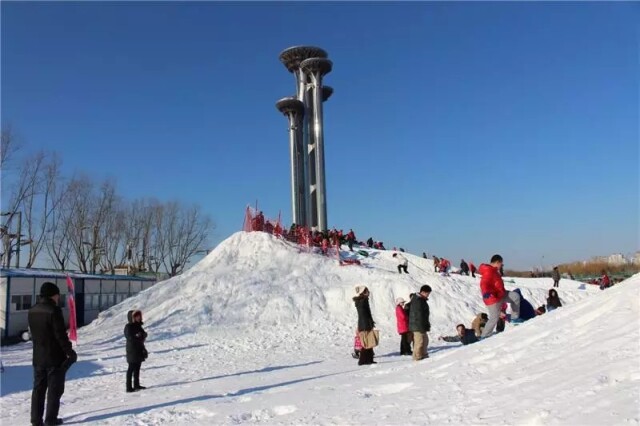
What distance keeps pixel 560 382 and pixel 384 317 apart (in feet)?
46.0

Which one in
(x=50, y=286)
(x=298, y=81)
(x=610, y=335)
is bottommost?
(x=610, y=335)

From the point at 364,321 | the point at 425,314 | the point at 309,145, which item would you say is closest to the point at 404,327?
the point at 364,321

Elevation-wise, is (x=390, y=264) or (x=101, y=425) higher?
(x=390, y=264)

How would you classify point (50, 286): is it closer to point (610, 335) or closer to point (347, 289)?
point (610, 335)

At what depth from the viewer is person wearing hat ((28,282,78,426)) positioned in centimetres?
601

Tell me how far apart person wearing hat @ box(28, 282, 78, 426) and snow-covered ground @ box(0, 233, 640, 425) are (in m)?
0.60

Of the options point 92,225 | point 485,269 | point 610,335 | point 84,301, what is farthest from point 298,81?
point 610,335

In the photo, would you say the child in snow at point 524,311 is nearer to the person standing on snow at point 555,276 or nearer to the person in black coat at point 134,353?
the person in black coat at point 134,353

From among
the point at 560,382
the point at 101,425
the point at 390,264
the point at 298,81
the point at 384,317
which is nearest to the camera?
the point at 560,382

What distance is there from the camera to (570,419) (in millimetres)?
3955

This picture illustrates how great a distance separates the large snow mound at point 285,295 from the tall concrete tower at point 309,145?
683 inches

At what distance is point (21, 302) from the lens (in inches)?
739

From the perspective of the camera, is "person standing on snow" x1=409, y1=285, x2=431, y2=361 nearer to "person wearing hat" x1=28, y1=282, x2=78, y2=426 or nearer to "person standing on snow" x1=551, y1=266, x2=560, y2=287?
"person wearing hat" x1=28, y1=282, x2=78, y2=426

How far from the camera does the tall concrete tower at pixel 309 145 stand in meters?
42.3
